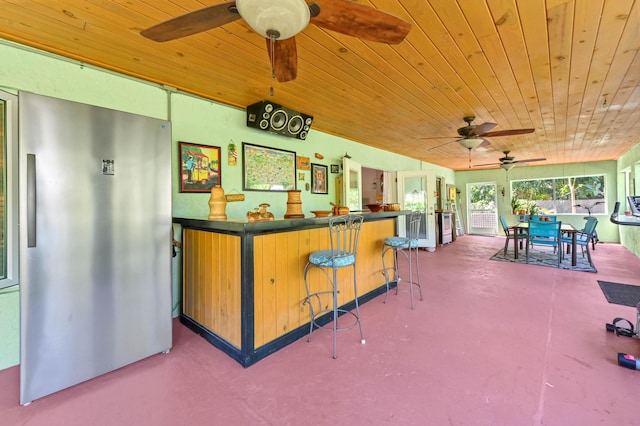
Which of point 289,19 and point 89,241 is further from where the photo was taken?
point 89,241

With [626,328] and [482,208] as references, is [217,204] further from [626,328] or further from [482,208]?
[482,208]

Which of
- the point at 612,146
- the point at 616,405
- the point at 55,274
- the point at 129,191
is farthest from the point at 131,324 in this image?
the point at 612,146

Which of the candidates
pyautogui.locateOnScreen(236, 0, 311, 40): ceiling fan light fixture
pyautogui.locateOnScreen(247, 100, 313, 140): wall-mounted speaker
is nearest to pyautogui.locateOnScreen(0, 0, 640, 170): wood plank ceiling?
pyautogui.locateOnScreen(247, 100, 313, 140): wall-mounted speaker

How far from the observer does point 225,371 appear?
198 cm

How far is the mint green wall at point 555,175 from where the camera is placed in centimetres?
783

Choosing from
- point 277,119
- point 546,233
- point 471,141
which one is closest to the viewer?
point 277,119

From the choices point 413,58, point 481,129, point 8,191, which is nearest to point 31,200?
point 8,191

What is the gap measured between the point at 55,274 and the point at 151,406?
1.02 m

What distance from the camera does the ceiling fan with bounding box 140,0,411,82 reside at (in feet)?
3.84

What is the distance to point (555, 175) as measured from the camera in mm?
8672

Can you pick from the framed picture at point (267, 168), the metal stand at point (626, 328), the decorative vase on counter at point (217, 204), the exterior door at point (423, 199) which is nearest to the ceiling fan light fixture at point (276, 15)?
the decorative vase on counter at point (217, 204)

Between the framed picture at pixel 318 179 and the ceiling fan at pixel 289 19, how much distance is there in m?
2.84

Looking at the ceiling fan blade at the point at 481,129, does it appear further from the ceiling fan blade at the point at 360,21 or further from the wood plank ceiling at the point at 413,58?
the ceiling fan blade at the point at 360,21

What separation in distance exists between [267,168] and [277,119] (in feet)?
2.15
